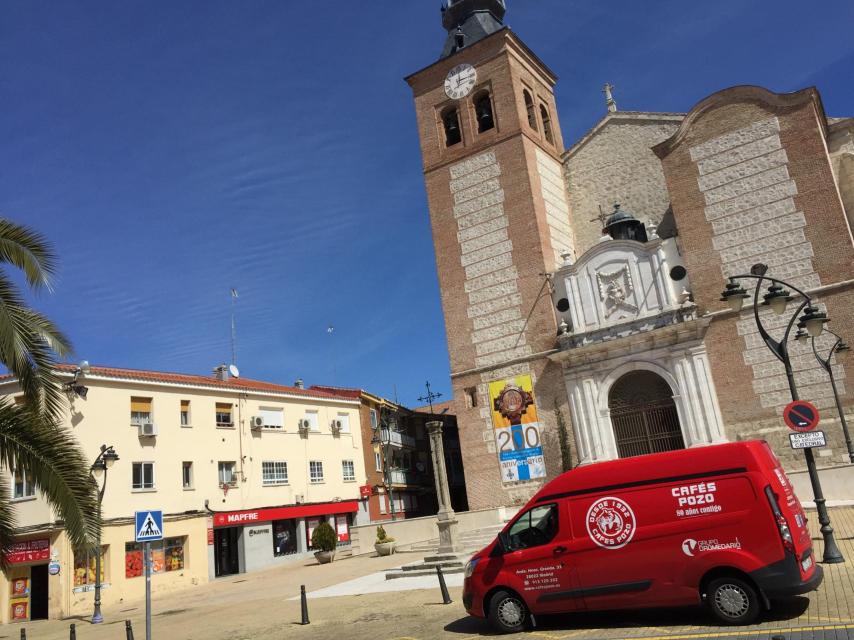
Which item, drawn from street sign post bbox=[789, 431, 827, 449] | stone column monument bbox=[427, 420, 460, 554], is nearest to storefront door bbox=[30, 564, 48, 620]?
stone column monument bbox=[427, 420, 460, 554]

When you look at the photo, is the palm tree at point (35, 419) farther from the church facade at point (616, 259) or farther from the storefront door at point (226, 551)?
the storefront door at point (226, 551)

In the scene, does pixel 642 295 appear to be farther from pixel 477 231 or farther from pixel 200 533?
pixel 200 533

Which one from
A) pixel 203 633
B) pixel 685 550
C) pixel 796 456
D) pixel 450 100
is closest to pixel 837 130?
pixel 796 456

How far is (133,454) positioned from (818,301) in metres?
24.3

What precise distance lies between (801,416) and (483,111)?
22.1 meters

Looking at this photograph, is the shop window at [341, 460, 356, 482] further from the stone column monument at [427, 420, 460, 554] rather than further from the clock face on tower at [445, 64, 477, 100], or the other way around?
the clock face on tower at [445, 64, 477, 100]

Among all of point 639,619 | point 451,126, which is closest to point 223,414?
point 451,126

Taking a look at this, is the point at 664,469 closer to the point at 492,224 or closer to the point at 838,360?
the point at 838,360

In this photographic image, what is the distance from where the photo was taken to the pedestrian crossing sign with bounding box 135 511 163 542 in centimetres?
1096

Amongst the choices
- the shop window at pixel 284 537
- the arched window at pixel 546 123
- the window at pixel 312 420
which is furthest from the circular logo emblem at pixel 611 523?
the window at pixel 312 420

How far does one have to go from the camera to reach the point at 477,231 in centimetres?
2817

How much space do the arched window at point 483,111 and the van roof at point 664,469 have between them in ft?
74.8

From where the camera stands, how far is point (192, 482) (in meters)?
28.5

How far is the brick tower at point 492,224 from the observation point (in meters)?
26.1
